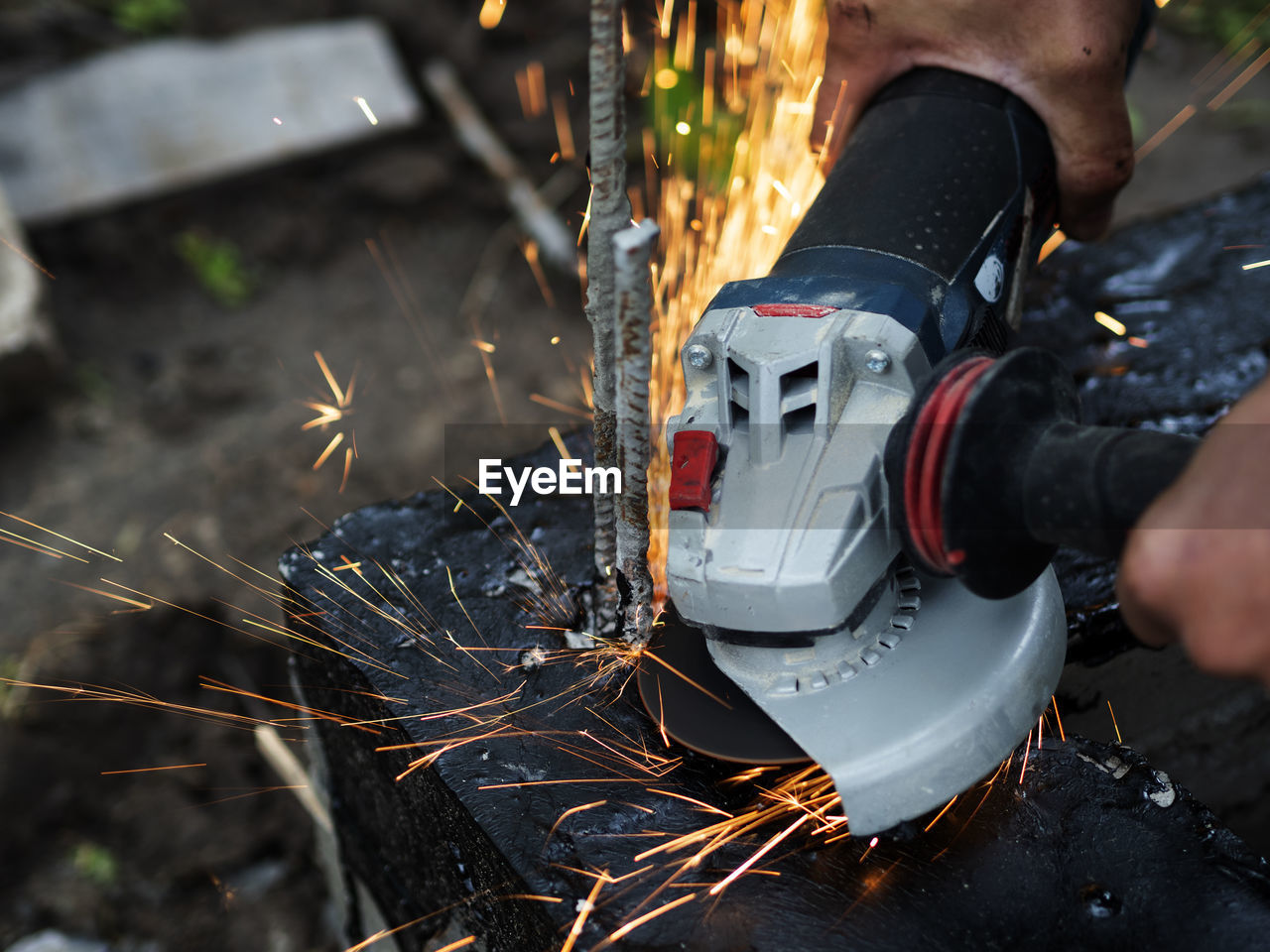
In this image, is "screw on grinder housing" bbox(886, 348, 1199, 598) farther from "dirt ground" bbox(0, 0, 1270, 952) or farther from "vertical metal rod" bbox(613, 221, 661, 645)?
"dirt ground" bbox(0, 0, 1270, 952)

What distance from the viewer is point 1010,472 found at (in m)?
1.08

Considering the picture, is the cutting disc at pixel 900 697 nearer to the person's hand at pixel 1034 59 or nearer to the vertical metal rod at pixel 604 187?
the vertical metal rod at pixel 604 187

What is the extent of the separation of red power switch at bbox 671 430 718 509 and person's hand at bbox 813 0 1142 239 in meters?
0.84

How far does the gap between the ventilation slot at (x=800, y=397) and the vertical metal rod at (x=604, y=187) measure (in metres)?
0.23

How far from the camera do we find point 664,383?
2.06m

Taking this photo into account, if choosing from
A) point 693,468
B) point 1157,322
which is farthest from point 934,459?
point 1157,322

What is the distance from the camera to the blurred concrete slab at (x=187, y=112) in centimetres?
361

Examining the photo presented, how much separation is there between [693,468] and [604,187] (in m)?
0.34

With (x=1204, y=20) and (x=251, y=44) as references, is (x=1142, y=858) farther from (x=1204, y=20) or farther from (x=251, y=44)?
(x=1204, y=20)

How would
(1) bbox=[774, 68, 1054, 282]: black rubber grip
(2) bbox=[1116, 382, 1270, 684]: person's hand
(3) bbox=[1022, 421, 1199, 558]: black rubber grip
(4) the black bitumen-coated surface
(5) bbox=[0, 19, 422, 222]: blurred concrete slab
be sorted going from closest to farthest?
(2) bbox=[1116, 382, 1270, 684]: person's hand
(3) bbox=[1022, 421, 1199, 558]: black rubber grip
(4) the black bitumen-coated surface
(1) bbox=[774, 68, 1054, 282]: black rubber grip
(5) bbox=[0, 19, 422, 222]: blurred concrete slab

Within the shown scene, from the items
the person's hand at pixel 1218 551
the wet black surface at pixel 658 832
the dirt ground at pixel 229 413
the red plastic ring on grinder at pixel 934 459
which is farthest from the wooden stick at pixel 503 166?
the person's hand at pixel 1218 551

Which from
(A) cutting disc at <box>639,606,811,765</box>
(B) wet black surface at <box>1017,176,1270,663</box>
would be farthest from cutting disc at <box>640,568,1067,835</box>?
(B) wet black surface at <box>1017,176,1270,663</box>

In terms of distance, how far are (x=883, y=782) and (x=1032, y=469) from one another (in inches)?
15.2

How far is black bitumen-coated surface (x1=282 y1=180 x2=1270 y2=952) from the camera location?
121cm
